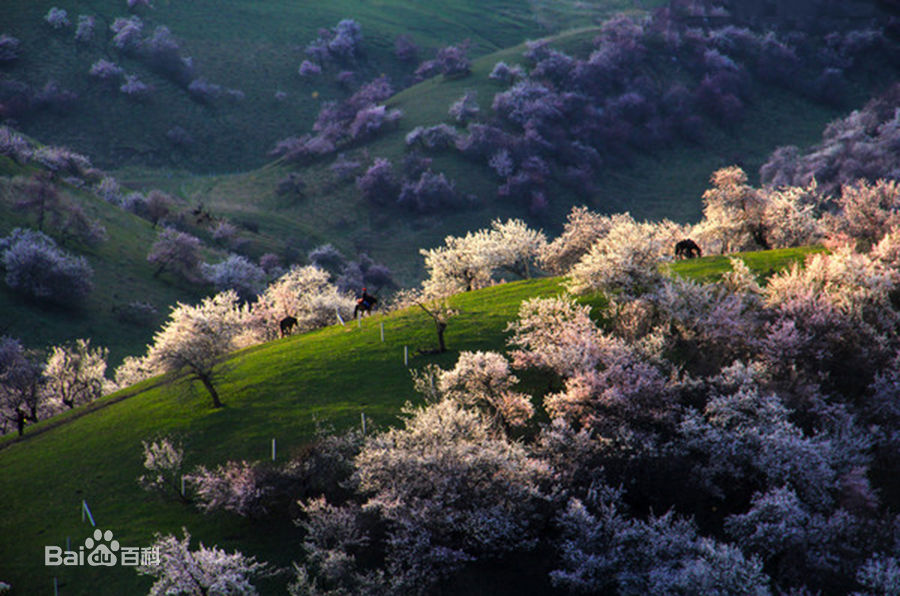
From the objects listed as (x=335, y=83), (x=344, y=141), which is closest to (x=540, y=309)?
(x=344, y=141)

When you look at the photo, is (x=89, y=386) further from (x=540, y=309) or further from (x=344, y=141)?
(x=344, y=141)

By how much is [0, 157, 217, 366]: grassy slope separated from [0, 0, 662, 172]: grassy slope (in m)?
46.1

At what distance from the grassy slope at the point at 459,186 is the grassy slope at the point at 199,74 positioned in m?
13.9

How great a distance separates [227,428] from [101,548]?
895 centimetres

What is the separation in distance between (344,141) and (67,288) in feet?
262

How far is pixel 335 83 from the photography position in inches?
7008

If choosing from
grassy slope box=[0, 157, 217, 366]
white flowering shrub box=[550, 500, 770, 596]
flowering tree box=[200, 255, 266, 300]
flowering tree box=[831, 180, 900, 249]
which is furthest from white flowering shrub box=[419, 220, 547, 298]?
flowering tree box=[200, 255, 266, 300]

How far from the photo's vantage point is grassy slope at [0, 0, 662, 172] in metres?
140

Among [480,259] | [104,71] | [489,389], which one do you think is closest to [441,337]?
[489,389]

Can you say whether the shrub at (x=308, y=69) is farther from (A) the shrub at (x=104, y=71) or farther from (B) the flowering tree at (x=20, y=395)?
(B) the flowering tree at (x=20, y=395)

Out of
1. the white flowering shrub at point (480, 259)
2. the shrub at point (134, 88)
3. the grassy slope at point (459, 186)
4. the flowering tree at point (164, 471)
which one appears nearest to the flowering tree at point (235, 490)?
the flowering tree at point (164, 471)

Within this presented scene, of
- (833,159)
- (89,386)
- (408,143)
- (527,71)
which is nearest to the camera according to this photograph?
(89,386)

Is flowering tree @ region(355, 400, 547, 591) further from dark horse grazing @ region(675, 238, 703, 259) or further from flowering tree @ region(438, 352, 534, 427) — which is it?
dark horse grazing @ region(675, 238, 703, 259)

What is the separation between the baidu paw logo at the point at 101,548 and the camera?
91.4 feet
